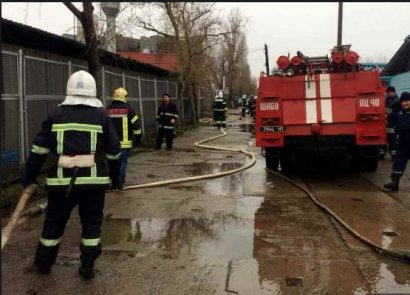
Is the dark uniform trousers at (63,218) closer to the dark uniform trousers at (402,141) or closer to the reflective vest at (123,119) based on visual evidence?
the reflective vest at (123,119)

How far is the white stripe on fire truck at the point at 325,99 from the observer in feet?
30.3

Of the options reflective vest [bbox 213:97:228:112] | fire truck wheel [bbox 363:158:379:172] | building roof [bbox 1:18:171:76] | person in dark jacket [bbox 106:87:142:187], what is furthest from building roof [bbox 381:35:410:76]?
person in dark jacket [bbox 106:87:142:187]

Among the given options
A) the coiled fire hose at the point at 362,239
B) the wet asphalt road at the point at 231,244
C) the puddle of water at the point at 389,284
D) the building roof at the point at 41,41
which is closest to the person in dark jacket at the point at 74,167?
the wet asphalt road at the point at 231,244

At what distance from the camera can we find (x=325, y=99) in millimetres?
A: 9289

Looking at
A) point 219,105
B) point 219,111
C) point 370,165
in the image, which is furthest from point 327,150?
point 219,111

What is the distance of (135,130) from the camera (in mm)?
7965

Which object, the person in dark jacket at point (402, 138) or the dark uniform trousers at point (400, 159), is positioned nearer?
the person in dark jacket at point (402, 138)

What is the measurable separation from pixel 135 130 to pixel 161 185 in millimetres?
1222

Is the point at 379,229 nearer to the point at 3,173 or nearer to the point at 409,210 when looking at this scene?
the point at 409,210

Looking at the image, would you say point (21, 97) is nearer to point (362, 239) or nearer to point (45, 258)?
point (45, 258)

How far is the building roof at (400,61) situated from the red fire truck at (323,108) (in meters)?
10.5

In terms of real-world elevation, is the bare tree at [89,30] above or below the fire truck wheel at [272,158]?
above

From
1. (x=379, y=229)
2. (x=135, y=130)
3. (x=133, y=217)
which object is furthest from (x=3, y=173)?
(x=379, y=229)

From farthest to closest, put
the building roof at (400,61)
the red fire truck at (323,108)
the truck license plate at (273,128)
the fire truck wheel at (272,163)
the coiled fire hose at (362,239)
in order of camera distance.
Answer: the building roof at (400,61) < the fire truck wheel at (272,163) < the truck license plate at (273,128) < the red fire truck at (323,108) < the coiled fire hose at (362,239)
